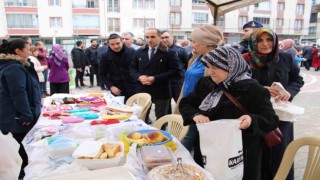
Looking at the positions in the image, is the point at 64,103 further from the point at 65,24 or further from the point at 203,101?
the point at 65,24

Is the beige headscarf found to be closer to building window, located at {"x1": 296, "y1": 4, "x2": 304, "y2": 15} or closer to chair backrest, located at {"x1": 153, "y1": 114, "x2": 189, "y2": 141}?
chair backrest, located at {"x1": 153, "y1": 114, "x2": 189, "y2": 141}

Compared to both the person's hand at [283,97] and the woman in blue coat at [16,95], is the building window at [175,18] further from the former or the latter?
the person's hand at [283,97]

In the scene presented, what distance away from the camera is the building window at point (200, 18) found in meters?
36.2

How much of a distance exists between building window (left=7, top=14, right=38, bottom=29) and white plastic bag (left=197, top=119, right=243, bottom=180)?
113 feet

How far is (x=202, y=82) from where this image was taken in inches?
82.2

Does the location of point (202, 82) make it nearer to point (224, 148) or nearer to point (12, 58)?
point (224, 148)

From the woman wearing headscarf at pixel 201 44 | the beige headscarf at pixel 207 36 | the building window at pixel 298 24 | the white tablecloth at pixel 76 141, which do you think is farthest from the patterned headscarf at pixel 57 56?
the building window at pixel 298 24

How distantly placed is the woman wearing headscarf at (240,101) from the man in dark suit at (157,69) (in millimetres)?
2157

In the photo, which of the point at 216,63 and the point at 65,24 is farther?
the point at 65,24

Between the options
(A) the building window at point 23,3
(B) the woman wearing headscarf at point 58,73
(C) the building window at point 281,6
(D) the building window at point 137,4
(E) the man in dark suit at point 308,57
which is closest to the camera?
(B) the woman wearing headscarf at point 58,73

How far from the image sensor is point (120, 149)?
1.80 metres

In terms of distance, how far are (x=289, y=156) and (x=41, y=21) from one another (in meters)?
33.7

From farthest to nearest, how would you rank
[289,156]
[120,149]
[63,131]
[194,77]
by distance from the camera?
1. [194,77]
2. [63,131]
3. [289,156]
4. [120,149]

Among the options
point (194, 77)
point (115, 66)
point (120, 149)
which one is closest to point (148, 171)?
point (120, 149)
